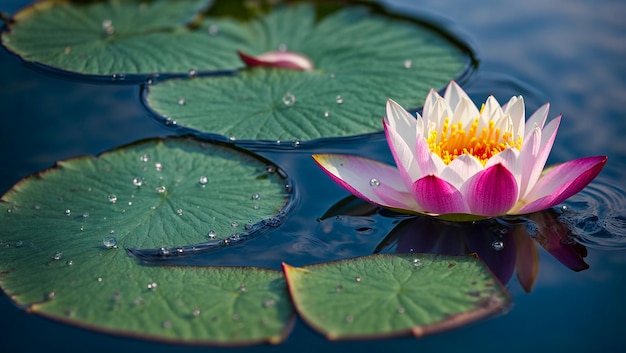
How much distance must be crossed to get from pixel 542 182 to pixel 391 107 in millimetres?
514

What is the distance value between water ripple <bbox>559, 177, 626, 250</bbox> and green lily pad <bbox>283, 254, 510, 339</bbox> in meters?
0.44

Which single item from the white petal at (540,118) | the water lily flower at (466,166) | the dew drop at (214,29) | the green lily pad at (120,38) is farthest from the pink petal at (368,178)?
the dew drop at (214,29)

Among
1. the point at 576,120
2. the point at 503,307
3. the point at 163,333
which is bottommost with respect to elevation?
the point at 163,333

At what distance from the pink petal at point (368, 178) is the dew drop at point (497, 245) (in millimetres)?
247

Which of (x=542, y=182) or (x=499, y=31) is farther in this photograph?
(x=499, y=31)

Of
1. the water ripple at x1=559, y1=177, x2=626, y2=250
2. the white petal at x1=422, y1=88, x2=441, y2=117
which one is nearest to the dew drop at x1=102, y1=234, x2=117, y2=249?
the white petal at x1=422, y1=88, x2=441, y2=117

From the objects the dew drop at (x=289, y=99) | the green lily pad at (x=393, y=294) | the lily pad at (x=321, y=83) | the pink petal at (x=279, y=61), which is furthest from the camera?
the pink petal at (x=279, y=61)

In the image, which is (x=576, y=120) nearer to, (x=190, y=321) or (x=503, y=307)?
(x=503, y=307)

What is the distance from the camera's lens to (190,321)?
1.80m

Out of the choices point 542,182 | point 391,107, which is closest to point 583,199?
point 542,182

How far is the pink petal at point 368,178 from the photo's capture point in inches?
85.1

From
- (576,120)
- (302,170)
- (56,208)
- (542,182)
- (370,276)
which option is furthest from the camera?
(576,120)

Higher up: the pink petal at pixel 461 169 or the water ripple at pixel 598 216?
the pink petal at pixel 461 169

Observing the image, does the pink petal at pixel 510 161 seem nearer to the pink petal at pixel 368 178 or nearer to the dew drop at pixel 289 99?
the pink petal at pixel 368 178
